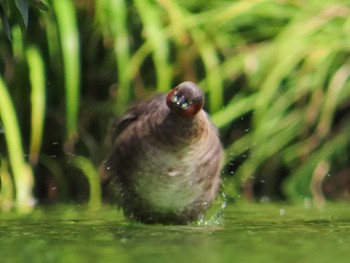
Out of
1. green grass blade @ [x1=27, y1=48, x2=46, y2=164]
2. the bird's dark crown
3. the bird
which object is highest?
green grass blade @ [x1=27, y1=48, x2=46, y2=164]

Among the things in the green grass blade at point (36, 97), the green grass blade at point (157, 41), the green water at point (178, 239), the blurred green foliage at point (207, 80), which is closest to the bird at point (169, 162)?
the green water at point (178, 239)

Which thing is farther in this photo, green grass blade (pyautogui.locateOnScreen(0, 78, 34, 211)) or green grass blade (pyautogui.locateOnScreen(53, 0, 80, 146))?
green grass blade (pyautogui.locateOnScreen(53, 0, 80, 146))

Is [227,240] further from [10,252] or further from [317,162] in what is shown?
[317,162]

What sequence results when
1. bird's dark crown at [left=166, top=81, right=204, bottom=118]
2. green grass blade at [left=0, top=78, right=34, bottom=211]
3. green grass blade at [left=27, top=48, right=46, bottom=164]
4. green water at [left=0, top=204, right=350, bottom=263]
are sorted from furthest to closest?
green grass blade at [left=27, top=48, right=46, bottom=164] < green grass blade at [left=0, top=78, right=34, bottom=211] < bird's dark crown at [left=166, top=81, right=204, bottom=118] < green water at [left=0, top=204, right=350, bottom=263]

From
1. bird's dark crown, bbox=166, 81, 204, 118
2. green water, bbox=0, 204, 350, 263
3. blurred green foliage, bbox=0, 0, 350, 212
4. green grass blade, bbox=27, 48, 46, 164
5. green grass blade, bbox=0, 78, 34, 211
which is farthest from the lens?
blurred green foliage, bbox=0, 0, 350, 212

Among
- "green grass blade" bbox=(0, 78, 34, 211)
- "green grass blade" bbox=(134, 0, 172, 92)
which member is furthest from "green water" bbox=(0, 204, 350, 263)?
"green grass blade" bbox=(134, 0, 172, 92)

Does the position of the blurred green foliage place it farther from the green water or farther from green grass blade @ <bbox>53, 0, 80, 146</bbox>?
the green water

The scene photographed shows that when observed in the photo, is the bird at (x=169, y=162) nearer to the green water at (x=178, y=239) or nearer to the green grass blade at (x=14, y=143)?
the green water at (x=178, y=239)

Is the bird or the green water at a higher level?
the bird
